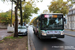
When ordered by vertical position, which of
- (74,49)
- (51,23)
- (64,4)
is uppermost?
(64,4)

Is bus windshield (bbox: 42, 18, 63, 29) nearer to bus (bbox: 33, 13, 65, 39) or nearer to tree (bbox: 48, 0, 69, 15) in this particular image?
bus (bbox: 33, 13, 65, 39)

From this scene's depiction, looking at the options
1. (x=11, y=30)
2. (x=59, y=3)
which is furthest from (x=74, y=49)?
(x=59, y=3)

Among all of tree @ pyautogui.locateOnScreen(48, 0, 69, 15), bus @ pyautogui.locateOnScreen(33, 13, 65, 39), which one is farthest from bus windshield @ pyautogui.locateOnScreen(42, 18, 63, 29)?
tree @ pyautogui.locateOnScreen(48, 0, 69, 15)

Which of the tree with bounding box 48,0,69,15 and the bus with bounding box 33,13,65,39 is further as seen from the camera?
the tree with bounding box 48,0,69,15

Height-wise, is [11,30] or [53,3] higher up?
[53,3]

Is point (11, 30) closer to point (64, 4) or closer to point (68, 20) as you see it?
point (64, 4)

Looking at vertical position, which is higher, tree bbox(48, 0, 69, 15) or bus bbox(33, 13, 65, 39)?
tree bbox(48, 0, 69, 15)

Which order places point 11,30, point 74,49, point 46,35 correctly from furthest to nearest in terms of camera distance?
point 11,30 < point 46,35 < point 74,49

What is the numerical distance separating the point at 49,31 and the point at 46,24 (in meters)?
0.75

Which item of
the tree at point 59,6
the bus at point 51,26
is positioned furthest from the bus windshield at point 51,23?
the tree at point 59,6

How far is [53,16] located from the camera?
944 centimetres

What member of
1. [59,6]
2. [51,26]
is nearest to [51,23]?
[51,26]

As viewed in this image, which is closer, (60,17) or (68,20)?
(60,17)

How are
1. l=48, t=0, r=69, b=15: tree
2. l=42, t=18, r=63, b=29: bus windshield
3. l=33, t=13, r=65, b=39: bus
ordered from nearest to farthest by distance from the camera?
l=33, t=13, r=65, b=39: bus, l=42, t=18, r=63, b=29: bus windshield, l=48, t=0, r=69, b=15: tree
